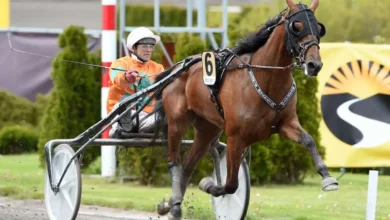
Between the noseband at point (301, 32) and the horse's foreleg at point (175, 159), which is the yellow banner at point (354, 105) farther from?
the noseband at point (301, 32)

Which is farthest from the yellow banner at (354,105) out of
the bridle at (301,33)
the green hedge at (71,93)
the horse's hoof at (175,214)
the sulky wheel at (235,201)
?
the bridle at (301,33)

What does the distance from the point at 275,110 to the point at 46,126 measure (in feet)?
18.3

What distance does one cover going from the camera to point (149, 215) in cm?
923

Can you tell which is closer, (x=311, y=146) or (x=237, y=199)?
(x=311, y=146)

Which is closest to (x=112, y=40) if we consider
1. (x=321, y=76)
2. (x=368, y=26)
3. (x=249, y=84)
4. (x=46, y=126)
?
(x=46, y=126)

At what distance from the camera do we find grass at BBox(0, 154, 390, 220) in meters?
9.23

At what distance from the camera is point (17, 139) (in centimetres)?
1469

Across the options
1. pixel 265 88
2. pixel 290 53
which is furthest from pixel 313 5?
pixel 265 88

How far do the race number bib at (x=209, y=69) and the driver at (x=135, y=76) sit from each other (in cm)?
82

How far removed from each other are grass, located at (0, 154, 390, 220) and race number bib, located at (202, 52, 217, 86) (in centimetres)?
159

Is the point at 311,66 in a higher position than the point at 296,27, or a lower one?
lower

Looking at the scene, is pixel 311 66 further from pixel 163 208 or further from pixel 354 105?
pixel 354 105

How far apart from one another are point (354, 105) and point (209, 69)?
4730 mm

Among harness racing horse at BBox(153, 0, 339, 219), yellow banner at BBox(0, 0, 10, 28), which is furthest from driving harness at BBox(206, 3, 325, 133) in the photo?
yellow banner at BBox(0, 0, 10, 28)
